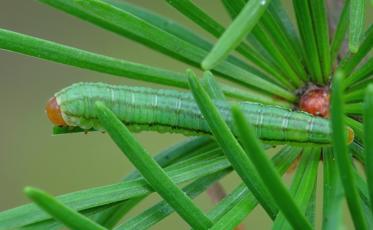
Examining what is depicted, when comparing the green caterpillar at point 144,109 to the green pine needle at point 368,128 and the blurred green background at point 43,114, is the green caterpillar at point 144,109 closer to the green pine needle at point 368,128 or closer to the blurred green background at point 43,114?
the green pine needle at point 368,128

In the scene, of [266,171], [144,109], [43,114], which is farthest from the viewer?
[43,114]

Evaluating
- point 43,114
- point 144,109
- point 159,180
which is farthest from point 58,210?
point 43,114

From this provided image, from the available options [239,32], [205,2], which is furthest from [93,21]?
[205,2]

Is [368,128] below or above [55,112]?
below

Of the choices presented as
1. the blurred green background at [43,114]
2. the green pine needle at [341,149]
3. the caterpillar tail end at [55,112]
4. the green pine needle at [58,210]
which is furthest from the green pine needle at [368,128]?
the blurred green background at [43,114]

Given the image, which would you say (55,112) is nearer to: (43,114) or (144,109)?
(144,109)

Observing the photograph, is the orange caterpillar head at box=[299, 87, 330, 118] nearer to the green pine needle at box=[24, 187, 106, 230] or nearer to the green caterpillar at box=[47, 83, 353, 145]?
the green caterpillar at box=[47, 83, 353, 145]
